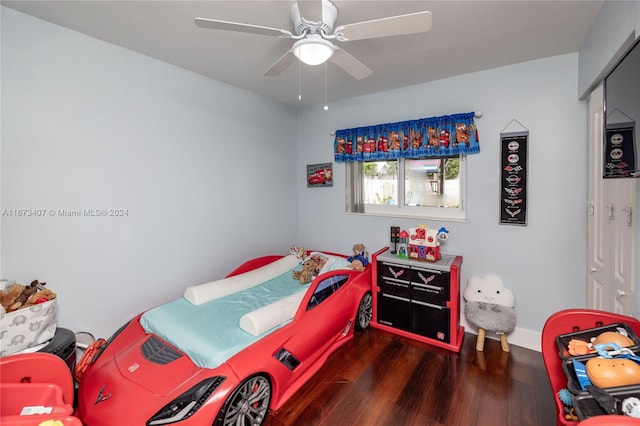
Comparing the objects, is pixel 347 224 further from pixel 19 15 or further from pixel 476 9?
pixel 19 15

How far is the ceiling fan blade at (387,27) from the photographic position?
4.12ft

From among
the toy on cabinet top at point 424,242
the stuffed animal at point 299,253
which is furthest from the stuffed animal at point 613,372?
the stuffed animal at point 299,253

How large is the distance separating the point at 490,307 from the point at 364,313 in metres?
1.15

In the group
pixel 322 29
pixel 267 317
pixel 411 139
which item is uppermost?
pixel 322 29

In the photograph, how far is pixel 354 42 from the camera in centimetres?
202

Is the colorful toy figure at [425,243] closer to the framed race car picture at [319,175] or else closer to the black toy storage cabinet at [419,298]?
the black toy storage cabinet at [419,298]

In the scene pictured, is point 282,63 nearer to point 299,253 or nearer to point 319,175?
point 319,175

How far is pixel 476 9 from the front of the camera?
1669 millimetres

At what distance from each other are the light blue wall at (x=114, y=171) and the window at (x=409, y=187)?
4.48 ft

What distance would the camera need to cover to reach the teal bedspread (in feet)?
5.26

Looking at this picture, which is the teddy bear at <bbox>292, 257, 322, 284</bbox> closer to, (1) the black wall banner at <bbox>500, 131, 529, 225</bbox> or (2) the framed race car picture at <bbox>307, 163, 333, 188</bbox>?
(2) the framed race car picture at <bbox>307, 163, 333, 188</bbox>

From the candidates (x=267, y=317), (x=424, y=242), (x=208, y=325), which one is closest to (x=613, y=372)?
(x=267, y=317)

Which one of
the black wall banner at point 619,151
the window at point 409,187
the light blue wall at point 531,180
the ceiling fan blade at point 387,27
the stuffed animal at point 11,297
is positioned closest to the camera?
the black wall banner at point 619,151

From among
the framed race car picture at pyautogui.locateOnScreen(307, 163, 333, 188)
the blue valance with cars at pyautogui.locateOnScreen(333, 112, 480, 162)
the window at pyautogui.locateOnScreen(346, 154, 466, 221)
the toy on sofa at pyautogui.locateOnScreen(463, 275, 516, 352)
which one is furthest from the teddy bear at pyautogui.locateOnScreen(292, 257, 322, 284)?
the toy on sofa at pyautogui.locateOnScreen(463, 275, 516, 352)
